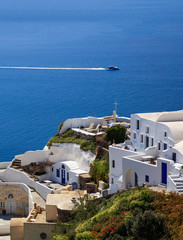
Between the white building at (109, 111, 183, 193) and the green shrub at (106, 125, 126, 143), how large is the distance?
7.46 feet

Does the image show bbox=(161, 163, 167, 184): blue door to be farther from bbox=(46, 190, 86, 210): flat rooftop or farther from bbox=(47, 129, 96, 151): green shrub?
bbox=(47, 129, 96, 151): green shrub

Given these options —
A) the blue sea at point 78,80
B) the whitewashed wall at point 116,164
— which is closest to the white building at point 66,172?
the whitewashed wall at point 116,164

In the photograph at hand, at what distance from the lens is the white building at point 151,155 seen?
33.0 m

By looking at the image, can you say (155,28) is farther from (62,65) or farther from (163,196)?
(163,196)

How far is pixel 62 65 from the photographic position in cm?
12356

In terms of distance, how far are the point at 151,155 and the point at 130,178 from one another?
217cm

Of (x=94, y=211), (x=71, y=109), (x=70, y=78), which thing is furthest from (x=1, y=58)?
(x=94, y=211)

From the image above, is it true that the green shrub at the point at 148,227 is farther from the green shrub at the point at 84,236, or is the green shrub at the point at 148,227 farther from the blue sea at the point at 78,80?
the blue sea at the point at 78,80

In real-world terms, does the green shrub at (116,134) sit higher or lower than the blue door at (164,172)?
higher

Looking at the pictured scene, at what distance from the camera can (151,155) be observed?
120ft

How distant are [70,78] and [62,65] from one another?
567 inches

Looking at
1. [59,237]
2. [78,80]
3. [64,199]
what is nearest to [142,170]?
[64,199]

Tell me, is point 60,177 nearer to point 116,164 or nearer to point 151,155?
point 116,164

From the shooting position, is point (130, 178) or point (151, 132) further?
point (151, 132)
